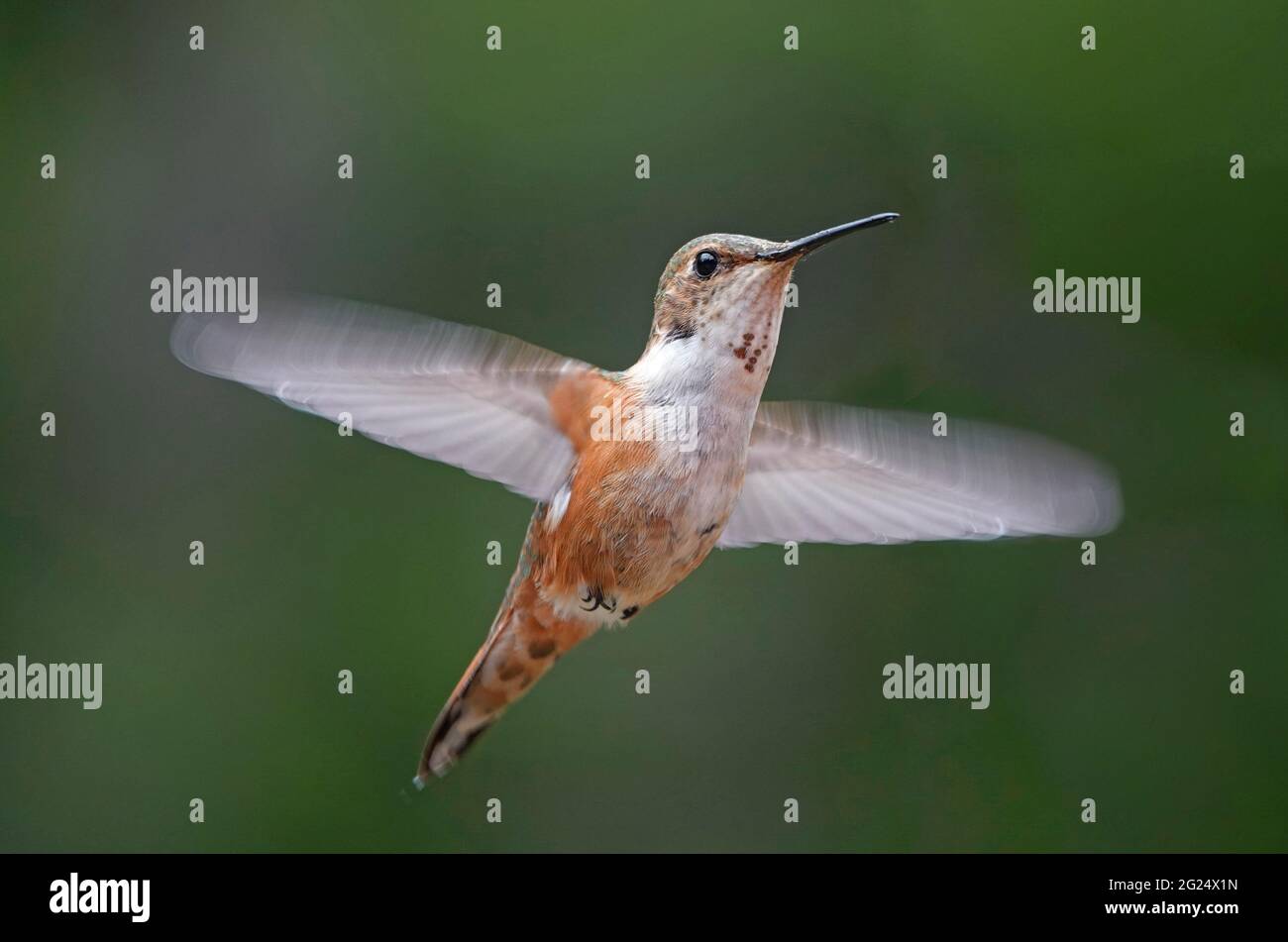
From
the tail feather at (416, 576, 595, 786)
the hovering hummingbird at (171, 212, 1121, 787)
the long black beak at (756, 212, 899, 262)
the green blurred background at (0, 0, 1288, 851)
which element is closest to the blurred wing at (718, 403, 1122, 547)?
the hovering hummingbird at (171, 212, 1121, 787)

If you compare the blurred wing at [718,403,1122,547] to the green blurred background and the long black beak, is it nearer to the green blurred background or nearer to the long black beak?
the long black beak

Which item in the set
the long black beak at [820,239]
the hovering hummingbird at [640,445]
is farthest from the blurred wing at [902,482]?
the long black beak at [820,239]

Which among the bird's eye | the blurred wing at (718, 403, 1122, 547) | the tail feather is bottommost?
the tail feather

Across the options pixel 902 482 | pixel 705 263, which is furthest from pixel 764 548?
pixel 705 263

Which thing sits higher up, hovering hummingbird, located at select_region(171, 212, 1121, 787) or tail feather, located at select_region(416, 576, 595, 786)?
hovering hummingbird, located at select_region(171, 212, 1121, 787)

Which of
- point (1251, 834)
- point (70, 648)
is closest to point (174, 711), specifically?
point (70, 648)

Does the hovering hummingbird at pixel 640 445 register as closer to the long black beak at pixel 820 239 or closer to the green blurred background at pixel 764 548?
the long black beak at pixel 820 239
